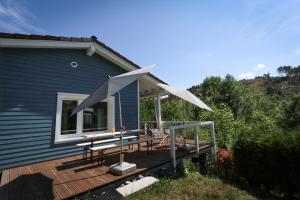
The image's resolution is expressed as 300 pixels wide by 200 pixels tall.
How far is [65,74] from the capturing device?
5957 mm

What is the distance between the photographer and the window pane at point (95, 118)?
6.55 m

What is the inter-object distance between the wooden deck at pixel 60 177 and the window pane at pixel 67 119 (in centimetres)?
92

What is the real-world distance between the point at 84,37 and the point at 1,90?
9.99 feet

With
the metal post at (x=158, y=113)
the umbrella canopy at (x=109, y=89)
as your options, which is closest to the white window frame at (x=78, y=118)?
the umbrella canopy at (x=109, y=89)

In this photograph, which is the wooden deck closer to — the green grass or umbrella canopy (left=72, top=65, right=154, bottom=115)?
the green grass

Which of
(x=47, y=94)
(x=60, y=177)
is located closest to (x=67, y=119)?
(x=47, y=94)

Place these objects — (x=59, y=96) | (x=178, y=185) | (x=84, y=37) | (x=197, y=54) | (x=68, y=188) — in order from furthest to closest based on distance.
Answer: (x=197, y=54) → (x=84, y=37) → (x=59, y=96) → (x=178, y=185) → (x=68, y=188)

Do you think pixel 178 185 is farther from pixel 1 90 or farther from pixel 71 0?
pixel 71 0

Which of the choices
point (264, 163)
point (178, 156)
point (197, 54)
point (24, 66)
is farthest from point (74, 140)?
point (197, 54)

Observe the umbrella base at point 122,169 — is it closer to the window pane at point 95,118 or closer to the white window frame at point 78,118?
the white window frame at point 78,118

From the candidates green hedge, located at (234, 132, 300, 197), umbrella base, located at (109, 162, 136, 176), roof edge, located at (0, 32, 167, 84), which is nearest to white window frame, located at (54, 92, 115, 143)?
roof edge, located at (0, 32, 167, 84)

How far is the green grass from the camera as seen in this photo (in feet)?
13.0

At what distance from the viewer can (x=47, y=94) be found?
18.0 feet

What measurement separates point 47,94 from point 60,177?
2701 millimetres
